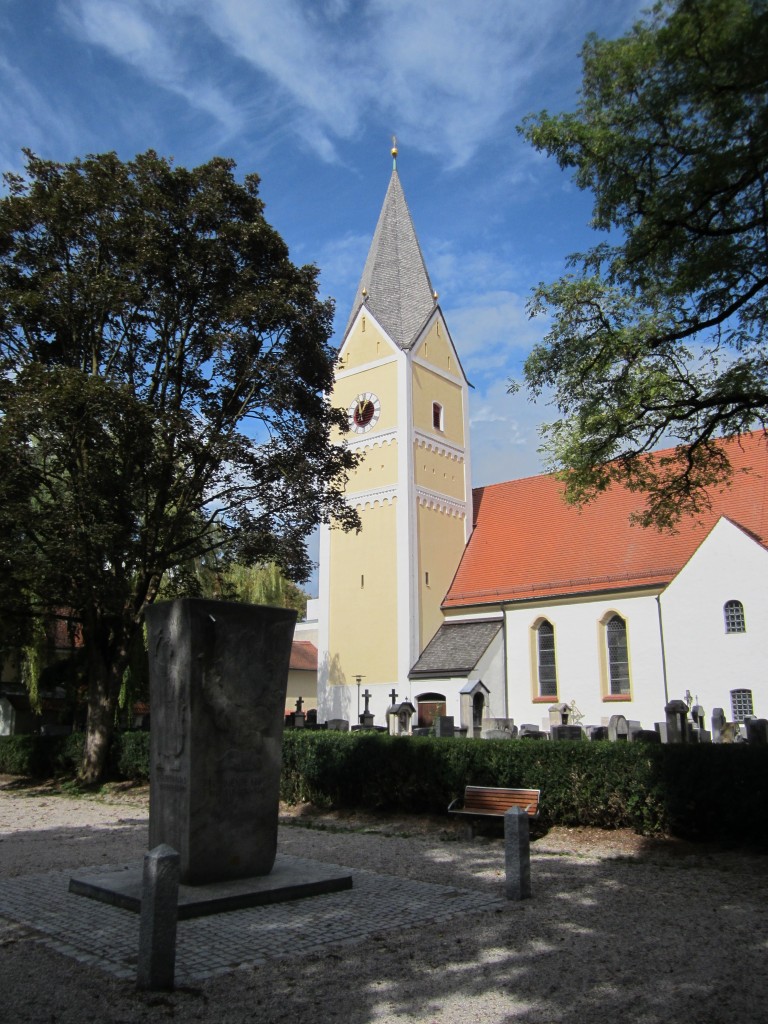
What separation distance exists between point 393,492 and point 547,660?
859 cm

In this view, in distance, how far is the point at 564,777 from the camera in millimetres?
11281

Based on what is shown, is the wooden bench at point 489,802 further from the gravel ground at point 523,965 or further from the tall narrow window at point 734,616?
the tall narrow window at point 734,616

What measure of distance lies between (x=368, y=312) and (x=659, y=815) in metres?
27.2

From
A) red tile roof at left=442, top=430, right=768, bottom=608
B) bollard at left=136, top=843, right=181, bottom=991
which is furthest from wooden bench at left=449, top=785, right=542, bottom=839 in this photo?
red tile roof at left=442, top=430, right=768, bottom=608

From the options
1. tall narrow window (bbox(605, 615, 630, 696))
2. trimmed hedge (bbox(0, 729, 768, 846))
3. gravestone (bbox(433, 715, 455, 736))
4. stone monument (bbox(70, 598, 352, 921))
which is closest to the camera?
stone monument (bbox(70, 598, 352, 921))

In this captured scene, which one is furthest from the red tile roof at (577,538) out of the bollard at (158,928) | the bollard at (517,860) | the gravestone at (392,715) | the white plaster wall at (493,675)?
the bollard at (158,928)

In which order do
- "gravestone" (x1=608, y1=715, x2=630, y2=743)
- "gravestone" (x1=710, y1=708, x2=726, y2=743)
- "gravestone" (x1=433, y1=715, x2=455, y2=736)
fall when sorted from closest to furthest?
"gravestone" (x1=433, y1=715, x2=455, y2=736) < "gravestone" (x1=608, y1=715, x2=630, y2=743) < "gravestone" (x1=710, y1=708, x2=726, y2=743)

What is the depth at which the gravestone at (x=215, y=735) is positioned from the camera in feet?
24.2

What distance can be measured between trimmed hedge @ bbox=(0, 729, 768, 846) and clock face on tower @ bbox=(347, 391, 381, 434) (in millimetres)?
19081

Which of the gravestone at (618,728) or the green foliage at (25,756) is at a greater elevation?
the gravestone at (618,728)

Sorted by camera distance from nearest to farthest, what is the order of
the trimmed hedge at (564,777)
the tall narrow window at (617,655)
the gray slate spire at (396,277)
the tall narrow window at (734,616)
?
1. the trimmed hedge at (564,777)
2. the tall narrow window at (734,616)
3. the tall narrow window at (617,655)
4. the gray slate spire at (396,277)

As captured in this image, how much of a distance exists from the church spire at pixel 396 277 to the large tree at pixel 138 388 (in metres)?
16.2

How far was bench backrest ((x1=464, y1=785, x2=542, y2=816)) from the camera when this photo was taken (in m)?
10.4

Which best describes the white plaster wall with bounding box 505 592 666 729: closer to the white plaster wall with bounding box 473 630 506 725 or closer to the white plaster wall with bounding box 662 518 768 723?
the white plaster wall with bounding box 473 630 506 725
